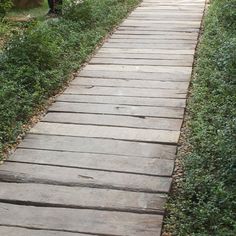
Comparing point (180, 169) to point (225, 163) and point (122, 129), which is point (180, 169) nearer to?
point (225, 163)

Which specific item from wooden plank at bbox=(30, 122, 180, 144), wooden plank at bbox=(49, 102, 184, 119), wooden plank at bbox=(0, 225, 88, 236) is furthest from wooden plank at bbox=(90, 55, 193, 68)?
wooden plank at bbox=(0, 225, 88, 236)

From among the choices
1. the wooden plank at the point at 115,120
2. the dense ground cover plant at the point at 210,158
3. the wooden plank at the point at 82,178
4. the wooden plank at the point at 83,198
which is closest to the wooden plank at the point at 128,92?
the dense ground cover plant at the point at 210,158

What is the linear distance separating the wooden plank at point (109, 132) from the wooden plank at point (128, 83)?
1092 millimetres

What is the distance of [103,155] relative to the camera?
3.66 m

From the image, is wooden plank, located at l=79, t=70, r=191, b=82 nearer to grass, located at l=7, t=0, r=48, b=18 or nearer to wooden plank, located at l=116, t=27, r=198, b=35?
wooden plank, located at l=116, t=27, r=198, b=35

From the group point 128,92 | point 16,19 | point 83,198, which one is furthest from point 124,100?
point 16,19

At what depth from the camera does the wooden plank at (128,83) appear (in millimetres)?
5059

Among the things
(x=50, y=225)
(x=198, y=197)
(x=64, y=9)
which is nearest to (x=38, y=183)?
(x=50, y=225)

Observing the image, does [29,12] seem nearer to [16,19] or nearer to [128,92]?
[16,19]

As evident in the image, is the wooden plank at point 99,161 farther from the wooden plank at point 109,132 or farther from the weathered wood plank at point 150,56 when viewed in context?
the weathered wood plank at point 150,56

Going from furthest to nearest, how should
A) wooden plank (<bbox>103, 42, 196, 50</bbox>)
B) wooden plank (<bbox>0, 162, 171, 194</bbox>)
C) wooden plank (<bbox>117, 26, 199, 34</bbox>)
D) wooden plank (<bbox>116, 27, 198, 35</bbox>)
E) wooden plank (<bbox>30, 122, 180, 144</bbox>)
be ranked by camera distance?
wooden plank (<bbox>117, 26, 199, 34</bbox>) → wooden plank (<bbox>116, 27, 198, 35</bbox>) → wooden plank (<bbox>103, 42, 196, 50</bbox>) → wooden plank (<bbox>30, 122, 180, 144</bbox>) → wooden plank (<bbox>0, 162, 171, 194</bbox>)

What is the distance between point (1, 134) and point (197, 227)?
199 centimetres

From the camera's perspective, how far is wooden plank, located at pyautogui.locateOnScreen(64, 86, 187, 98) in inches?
190

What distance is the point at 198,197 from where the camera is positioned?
3.01 meters
